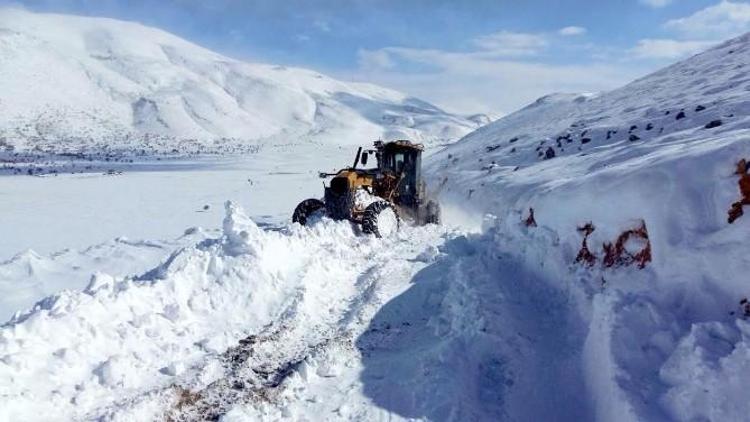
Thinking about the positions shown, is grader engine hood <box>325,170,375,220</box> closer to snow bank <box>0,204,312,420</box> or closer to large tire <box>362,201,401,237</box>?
large tire <box>362,201,401,237</box>

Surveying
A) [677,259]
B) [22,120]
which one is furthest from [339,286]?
[22,120]

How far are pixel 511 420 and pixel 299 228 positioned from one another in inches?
244

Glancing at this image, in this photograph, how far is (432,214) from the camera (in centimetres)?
1460

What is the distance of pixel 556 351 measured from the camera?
18.9 ft

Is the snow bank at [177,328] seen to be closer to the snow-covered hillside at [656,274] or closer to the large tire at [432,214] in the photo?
the snow-covered hillside at [656,274]

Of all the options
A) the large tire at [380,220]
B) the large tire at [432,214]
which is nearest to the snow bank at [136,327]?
the large tire at [380,220]

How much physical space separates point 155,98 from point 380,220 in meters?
102

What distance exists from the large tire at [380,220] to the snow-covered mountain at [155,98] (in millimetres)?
64589

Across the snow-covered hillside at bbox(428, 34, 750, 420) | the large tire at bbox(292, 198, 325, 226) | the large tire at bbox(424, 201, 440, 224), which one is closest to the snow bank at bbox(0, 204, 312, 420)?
the snow-covered hillside at bbox(428, 34, 750, 420)

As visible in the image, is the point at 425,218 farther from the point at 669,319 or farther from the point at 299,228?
the point at 669,319

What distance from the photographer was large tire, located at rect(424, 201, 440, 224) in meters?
14.5

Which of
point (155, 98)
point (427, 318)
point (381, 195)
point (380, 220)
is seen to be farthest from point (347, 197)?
point (155, 98)

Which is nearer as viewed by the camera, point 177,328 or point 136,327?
point 136,327

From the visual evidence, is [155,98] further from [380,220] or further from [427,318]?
[427,318]
